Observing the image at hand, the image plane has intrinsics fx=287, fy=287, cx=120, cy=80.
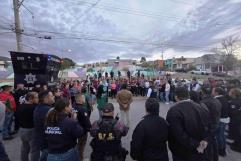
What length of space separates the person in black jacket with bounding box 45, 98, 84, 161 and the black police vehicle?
8813 millimetres

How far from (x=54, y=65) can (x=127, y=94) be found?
6728 millimetres

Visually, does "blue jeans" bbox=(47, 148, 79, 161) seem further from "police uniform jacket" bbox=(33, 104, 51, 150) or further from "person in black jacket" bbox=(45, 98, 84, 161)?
"police uniform jacket" bbox=(33, 104, 51, 150)

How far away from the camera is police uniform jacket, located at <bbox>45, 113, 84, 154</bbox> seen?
13.6ft

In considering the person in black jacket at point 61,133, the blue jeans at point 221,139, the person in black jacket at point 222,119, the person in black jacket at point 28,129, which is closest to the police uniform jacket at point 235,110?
the person in black jacket at point 222,119

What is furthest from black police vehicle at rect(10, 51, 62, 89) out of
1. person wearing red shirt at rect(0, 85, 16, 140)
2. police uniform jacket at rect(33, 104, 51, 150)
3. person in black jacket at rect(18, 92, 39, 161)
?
police uniform jacket at rect(33, 104, 51, 150)

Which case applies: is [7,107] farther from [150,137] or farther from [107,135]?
[150,137]

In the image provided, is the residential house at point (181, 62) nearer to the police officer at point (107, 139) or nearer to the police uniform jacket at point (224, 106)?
the police uniform jacket at point (224, 106)

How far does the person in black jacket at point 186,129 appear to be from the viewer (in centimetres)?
406

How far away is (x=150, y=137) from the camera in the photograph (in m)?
4.00

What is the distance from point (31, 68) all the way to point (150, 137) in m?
9.92

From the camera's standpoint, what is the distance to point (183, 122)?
4.09 meters

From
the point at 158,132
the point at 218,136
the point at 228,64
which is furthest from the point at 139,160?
the point at 228,64

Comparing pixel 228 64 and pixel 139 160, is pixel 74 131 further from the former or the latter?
pixel 228 64

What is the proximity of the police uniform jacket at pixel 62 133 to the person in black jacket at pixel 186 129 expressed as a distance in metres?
1.38
